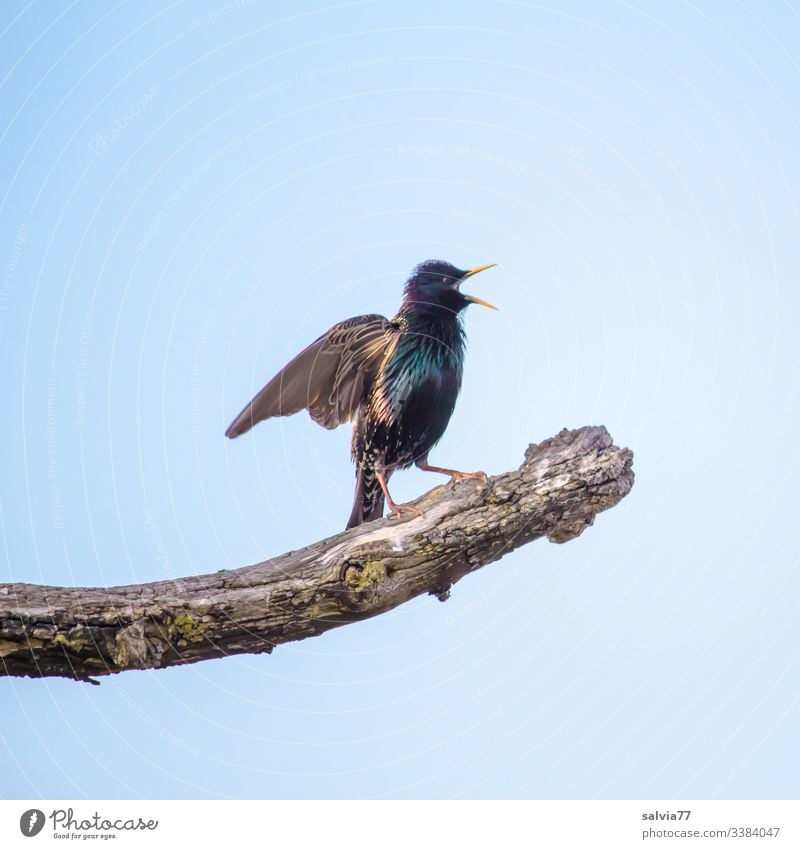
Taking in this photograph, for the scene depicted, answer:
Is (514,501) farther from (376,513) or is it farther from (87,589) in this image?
(87,589)

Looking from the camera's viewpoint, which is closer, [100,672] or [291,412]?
[100,672]

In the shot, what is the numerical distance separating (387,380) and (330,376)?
0.39 m

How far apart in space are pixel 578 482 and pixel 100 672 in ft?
8.66

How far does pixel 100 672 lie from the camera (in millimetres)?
5262

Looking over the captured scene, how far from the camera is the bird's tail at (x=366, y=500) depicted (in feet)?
22.9

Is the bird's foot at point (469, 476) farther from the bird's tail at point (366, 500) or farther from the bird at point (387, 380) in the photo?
the bird's tail at point (366, 500)

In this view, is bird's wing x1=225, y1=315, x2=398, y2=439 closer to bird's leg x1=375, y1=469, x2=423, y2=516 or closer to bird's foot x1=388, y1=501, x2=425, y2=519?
bird's leg x1=375, y1=469, x2=423, y2=516

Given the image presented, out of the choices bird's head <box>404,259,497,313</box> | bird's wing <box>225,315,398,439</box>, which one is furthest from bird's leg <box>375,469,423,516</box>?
bird's head <box>404,259,497,313</box>

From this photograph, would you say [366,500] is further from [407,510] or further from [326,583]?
[326,583]

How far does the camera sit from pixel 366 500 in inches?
276

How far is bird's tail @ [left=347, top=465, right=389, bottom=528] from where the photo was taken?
6.98m

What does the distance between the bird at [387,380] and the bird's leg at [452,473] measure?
0.6 inches
